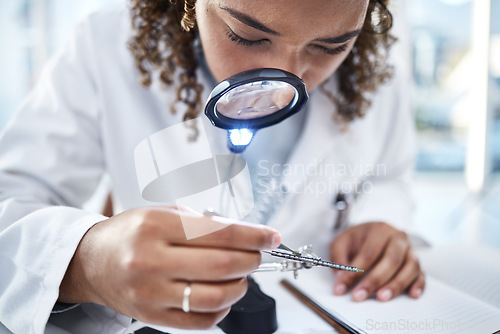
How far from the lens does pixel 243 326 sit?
0.61m

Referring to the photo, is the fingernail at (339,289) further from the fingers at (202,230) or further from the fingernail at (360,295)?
the fingers at (202,230)

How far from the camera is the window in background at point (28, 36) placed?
10.5ft

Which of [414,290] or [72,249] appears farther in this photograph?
[414,290]

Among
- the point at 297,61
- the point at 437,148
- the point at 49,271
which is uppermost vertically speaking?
the point at 297,61

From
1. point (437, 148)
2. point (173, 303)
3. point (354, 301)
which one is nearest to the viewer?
point (173, 303)

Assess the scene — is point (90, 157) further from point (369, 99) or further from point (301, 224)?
point (369, 99)

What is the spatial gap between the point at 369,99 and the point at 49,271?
908mm

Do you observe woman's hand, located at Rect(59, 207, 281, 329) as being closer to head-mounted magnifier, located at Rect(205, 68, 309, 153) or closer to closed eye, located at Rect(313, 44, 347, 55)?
head-mounted magnifier, located at Rect(205, 68, 309, 153)

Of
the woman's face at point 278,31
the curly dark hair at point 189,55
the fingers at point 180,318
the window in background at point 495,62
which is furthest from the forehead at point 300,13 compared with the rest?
the window in background at point 495,62

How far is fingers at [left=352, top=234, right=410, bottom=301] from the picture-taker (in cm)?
74

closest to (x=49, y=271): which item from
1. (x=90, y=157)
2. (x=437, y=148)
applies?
(x=90, y=157)

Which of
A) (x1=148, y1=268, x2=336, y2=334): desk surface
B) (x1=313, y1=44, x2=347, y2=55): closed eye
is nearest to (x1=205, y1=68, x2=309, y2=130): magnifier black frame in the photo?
(x1=313, y1=44, x2=347, y2=55): closed eye

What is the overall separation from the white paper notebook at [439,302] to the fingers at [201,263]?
28 centimetres

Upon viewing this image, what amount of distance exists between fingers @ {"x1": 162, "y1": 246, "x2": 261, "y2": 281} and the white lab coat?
0.19m
